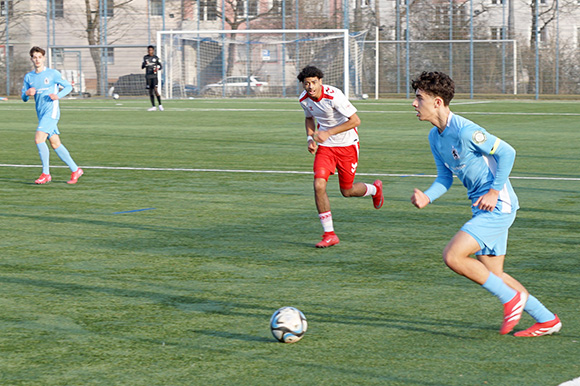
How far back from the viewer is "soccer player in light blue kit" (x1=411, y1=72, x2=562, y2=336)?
5.12 meters

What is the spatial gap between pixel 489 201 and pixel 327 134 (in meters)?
3.58

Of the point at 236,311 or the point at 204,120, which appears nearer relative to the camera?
the point at 236,311

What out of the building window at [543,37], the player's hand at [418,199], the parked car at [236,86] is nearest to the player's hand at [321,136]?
the player's hand at [418,199]

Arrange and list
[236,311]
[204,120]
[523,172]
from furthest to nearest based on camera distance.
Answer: [204,120] → [523,172] → [236,311]

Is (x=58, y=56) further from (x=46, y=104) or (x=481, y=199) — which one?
(x=481, y=199)

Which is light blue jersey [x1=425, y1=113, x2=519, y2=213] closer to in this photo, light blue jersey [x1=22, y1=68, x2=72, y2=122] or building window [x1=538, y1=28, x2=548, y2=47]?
light blue jersey [x1=22, y1=68, x2=72, y2=122]

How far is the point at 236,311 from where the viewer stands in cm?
593

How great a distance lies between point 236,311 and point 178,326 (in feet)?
1.61

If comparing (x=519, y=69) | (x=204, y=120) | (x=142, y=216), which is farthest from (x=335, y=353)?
(x=519, y=69)

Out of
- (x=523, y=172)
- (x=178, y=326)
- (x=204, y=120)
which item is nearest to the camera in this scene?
(x=178, y=326)

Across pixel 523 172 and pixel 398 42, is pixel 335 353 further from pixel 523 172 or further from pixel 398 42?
pixel 398 42

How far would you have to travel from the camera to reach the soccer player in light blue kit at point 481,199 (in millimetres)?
5121

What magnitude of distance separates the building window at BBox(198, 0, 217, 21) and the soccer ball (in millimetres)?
Answer: 45154

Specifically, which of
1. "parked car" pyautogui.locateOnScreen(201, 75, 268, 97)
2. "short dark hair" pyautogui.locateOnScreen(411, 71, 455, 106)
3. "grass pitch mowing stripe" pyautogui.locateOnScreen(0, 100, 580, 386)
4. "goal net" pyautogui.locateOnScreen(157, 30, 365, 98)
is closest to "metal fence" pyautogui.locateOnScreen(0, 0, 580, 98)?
"goal net" pyautogui.locateOnScreen(157, 30, 365, 98)
